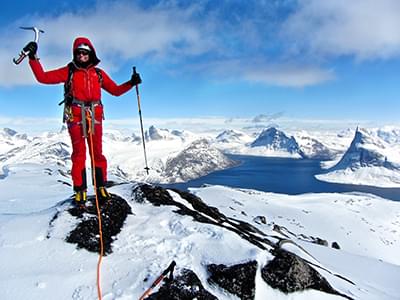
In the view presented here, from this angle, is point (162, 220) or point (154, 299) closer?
point (154, 299)

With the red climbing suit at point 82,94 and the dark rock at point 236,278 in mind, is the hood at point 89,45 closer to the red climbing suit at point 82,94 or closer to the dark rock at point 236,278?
the red climbing suit at point 82,94

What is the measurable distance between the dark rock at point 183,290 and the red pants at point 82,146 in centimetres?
413

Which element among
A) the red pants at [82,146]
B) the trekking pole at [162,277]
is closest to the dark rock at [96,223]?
the red pants at [82,146]

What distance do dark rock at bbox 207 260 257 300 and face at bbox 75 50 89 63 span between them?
20.6 feet

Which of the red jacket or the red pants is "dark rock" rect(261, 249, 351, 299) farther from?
the red jacket

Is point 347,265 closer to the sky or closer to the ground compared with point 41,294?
closer to the ground

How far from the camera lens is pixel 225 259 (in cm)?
786

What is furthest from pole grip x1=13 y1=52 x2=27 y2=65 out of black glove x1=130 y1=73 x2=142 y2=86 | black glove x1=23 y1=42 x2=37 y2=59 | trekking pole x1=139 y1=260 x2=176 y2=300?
trekking pole x1=139 y1=260 x2=176 y2=300

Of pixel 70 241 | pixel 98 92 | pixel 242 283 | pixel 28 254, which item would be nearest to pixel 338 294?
pixel 242 283

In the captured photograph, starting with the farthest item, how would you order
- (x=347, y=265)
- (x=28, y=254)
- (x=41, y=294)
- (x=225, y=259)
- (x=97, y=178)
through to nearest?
(x=347, y=265) < (x=97, y=178) < (x=225, y=259) < (x=28, y=254) < (x=41, y=294)

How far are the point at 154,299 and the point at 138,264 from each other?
113cm

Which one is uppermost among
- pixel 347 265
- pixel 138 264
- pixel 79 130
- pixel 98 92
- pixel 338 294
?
pixel 98 92

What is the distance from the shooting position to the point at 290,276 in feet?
26.6

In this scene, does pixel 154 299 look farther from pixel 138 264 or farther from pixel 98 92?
pixel 98 92
